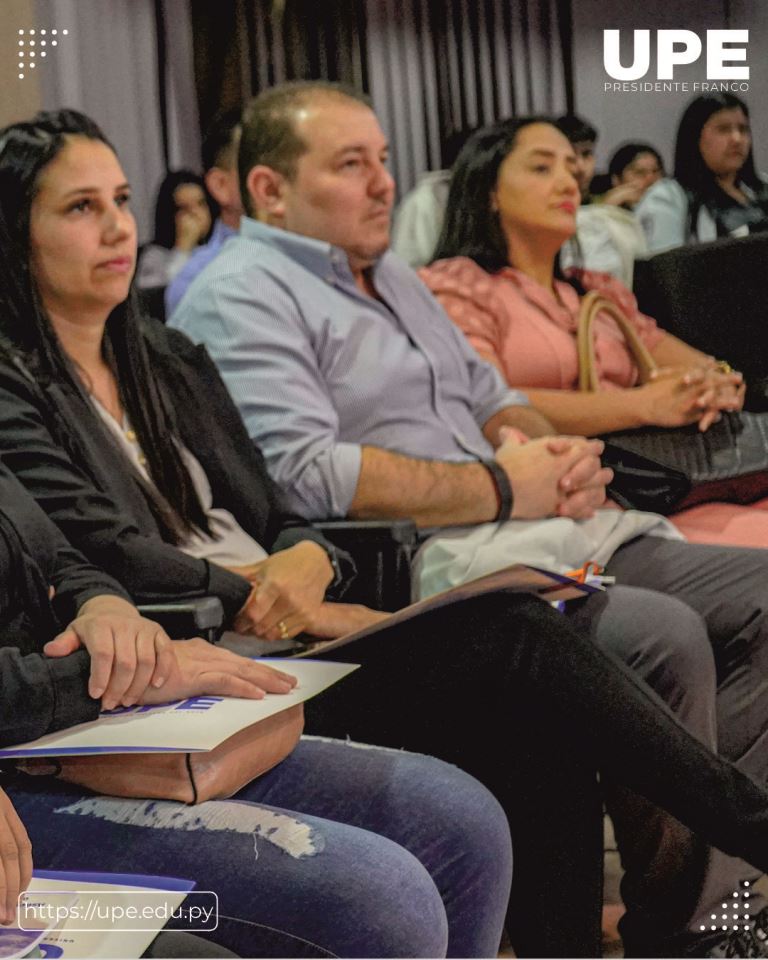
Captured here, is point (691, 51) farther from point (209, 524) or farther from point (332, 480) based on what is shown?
point (209, 524)

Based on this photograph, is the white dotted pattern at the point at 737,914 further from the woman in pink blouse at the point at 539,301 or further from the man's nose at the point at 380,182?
the man's nose at the point at 380,182

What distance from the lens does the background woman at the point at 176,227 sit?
213 centimetres

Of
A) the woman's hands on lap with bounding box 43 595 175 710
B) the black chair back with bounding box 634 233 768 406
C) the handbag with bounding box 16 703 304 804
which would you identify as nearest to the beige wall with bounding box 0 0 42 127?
the woman's hands on lap with bounding box 43 595 175 710

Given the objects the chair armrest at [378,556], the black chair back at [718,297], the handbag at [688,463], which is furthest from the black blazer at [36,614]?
the black chair back at [718,297]

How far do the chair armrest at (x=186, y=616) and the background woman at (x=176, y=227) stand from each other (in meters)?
0.98

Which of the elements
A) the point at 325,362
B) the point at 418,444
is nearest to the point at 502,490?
the point at 418,444

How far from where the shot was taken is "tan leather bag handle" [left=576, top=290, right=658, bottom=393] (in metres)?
2.06

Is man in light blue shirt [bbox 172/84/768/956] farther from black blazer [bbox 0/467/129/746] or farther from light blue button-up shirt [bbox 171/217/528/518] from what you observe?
black blazer [bbox 0/467/129/746]

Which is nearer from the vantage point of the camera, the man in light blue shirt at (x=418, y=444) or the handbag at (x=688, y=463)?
the man in light blue shirt at (x=418, y=444)

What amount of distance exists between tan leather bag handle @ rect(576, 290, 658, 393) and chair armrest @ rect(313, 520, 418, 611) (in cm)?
56

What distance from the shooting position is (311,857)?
100cm

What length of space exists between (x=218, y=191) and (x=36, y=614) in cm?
128

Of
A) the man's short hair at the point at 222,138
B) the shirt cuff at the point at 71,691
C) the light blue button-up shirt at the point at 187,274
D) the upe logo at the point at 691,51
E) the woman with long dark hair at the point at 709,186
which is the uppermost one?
the upe logo at the point at 691,51

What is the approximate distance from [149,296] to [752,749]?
1114 millimetres
